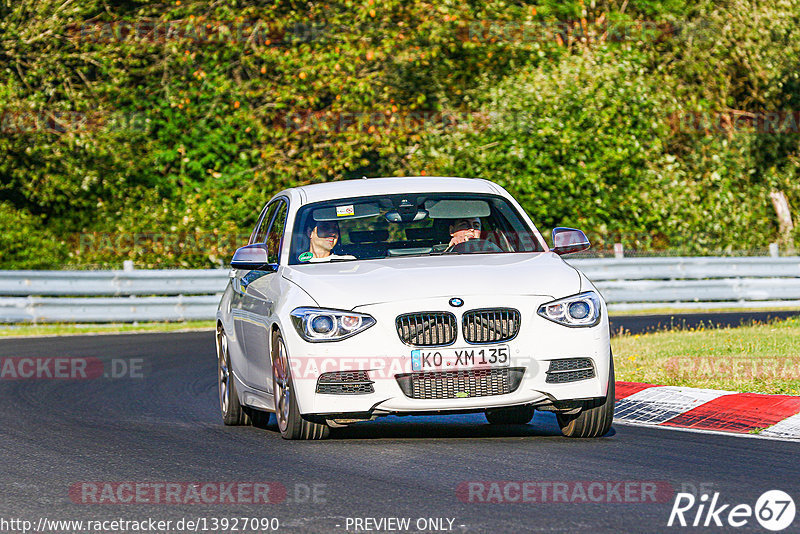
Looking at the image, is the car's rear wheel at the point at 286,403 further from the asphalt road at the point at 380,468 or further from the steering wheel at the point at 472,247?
the steering wheel at the point at 472,247

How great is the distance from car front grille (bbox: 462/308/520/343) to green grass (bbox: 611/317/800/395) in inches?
112

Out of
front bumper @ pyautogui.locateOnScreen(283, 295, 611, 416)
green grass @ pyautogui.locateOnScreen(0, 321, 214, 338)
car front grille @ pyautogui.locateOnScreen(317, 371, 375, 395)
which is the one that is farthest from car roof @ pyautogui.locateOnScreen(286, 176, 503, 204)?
green grass @ pyautogui.locateOnScreen(0, 321, 214, 338)

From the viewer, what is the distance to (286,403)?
30.0 ft

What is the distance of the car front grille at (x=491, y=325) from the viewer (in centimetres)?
857

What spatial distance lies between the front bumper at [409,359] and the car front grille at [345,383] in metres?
0.02

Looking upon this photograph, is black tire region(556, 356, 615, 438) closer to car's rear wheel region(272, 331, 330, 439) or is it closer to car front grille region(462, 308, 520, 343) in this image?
car front grille region(462, 308, 520, 343)

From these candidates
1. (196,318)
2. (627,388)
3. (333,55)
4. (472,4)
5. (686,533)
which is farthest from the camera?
(472,4)

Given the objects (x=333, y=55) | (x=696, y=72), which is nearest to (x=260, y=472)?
(x=333, y=55)

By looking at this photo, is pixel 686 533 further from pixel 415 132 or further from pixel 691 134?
pixel 691 134

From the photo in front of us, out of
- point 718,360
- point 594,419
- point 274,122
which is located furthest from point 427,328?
point 274,122

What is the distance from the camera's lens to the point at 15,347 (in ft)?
64.5

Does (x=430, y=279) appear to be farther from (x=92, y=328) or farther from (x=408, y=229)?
(x=92, y=328)

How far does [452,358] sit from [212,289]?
17028mm

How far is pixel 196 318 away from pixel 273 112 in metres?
7.02
